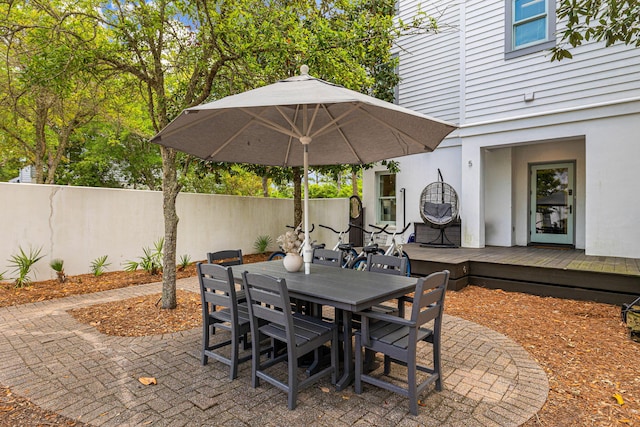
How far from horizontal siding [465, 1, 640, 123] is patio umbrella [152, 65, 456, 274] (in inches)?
173

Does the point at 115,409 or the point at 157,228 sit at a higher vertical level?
the point at 157,228

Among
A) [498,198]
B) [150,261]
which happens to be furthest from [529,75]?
[150,261]

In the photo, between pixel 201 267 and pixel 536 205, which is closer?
pixel 201 267

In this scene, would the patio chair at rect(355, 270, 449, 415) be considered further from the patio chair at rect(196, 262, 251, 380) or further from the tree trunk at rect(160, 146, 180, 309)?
the tree trunk at rect(160, 146, 180, 309)

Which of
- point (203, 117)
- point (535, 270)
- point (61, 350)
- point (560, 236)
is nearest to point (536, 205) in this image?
point (560, 236)

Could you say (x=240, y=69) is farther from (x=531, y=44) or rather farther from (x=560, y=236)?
(x=560, y=236)

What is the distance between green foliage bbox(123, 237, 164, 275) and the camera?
6.95m

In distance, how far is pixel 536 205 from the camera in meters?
7.94

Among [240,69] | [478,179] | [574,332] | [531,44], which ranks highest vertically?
[531,44]

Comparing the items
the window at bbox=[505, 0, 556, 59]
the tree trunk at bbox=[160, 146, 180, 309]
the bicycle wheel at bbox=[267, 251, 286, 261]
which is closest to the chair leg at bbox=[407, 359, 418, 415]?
the tree trunk at bbox=[160, 146, 180, 309]

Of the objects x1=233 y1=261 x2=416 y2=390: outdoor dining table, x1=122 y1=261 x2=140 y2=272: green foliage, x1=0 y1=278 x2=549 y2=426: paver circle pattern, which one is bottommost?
x1=0 y1=278 x2=549 y2=426: paver circle pattern

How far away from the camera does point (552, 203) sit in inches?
305

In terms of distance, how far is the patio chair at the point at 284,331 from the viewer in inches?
93.7

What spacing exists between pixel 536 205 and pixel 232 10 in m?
7.55
